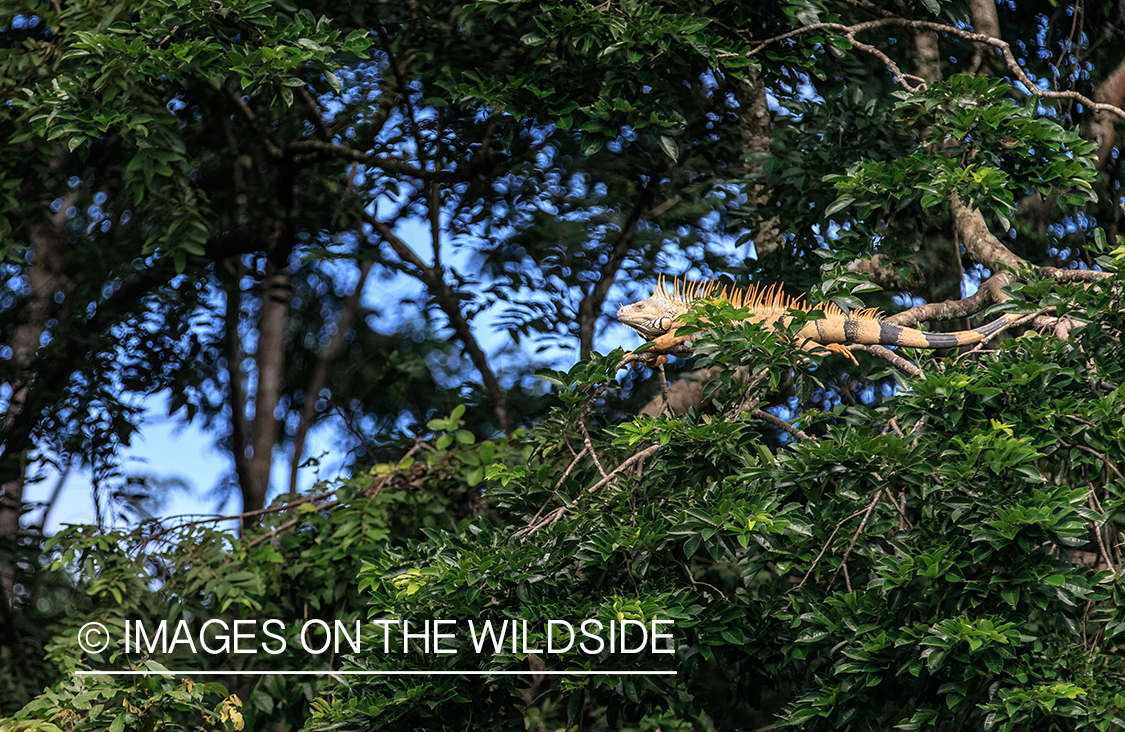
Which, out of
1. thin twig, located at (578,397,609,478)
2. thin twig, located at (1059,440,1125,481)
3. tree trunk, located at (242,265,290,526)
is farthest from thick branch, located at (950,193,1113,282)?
tree trunk, located at (242,265,290,526)

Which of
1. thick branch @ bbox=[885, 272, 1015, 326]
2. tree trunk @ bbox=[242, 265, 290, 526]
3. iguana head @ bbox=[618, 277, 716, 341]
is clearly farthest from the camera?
tree trunk @ bbox=[242, 265, 290, 526]

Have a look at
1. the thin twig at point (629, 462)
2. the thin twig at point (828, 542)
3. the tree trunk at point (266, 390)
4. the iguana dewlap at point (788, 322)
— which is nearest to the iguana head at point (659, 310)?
the iguana dewlap at point (788, 322)

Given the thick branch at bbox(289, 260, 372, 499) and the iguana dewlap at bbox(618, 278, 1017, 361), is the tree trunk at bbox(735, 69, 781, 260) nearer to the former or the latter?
the iguana dewlap at bbox(618, 278, 1017, 361)

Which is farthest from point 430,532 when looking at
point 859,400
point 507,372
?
point 507,372

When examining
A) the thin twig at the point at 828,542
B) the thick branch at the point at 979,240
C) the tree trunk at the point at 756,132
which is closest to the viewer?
the thin twig at the point at 828,542

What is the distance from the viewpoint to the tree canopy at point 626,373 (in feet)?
11.2

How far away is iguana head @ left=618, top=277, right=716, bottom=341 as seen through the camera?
161 inches

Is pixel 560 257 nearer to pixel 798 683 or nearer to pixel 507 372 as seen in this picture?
pixel 507 372

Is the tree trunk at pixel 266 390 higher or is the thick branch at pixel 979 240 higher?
the tree trunk at pixel 266 390

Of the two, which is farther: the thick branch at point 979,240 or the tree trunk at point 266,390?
the tree trunk at point 266,390

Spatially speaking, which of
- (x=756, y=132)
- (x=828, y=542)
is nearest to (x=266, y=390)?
(x=756, y=132)

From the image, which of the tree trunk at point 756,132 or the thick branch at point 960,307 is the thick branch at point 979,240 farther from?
the tree trunk at point 756,132

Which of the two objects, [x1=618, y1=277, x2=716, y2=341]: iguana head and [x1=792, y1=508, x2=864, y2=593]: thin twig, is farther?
[x1=618, y1=277, x2=716, y2=341]: iguana head

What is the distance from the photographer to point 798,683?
3.96m
